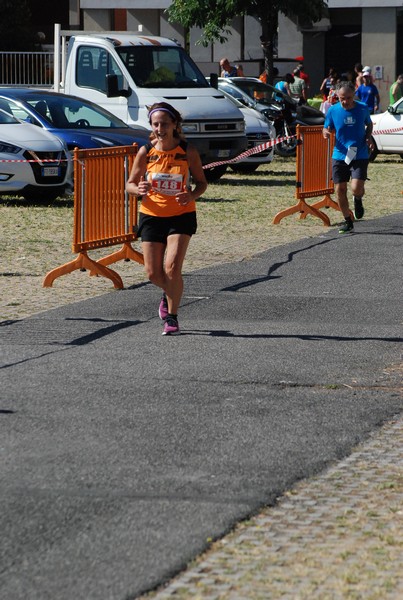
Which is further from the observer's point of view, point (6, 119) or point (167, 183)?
point (6, 119)

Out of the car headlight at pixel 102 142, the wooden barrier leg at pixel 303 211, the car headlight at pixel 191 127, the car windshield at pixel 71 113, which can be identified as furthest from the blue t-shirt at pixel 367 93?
the wooden barrier leg at pixel 303 211

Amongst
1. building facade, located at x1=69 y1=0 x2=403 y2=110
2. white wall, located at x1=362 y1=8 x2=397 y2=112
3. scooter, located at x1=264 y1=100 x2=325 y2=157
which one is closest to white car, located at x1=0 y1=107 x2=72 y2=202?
scooter, located at x1=264 y1=100 x2=325 y2=157

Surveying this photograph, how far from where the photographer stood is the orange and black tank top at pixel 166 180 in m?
9.82

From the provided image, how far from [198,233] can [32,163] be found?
146 inches

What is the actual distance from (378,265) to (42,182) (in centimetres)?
714

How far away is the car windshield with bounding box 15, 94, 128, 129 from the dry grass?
52.7 inches

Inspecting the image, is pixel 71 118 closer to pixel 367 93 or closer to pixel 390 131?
pixel 390 131

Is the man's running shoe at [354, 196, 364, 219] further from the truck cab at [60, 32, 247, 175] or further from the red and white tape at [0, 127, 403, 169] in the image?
the truck cab at [60, 32, 247, 175]

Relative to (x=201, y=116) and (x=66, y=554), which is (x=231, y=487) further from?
(x=201, y=116)

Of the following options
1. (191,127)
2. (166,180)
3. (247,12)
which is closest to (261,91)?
(191,127)

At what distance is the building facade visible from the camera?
49.4 m

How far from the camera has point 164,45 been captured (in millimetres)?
24422

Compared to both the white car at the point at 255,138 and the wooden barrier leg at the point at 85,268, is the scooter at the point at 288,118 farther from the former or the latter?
the wooden barrier leg at the point at 85,268

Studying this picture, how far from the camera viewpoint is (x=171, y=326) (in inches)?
391
